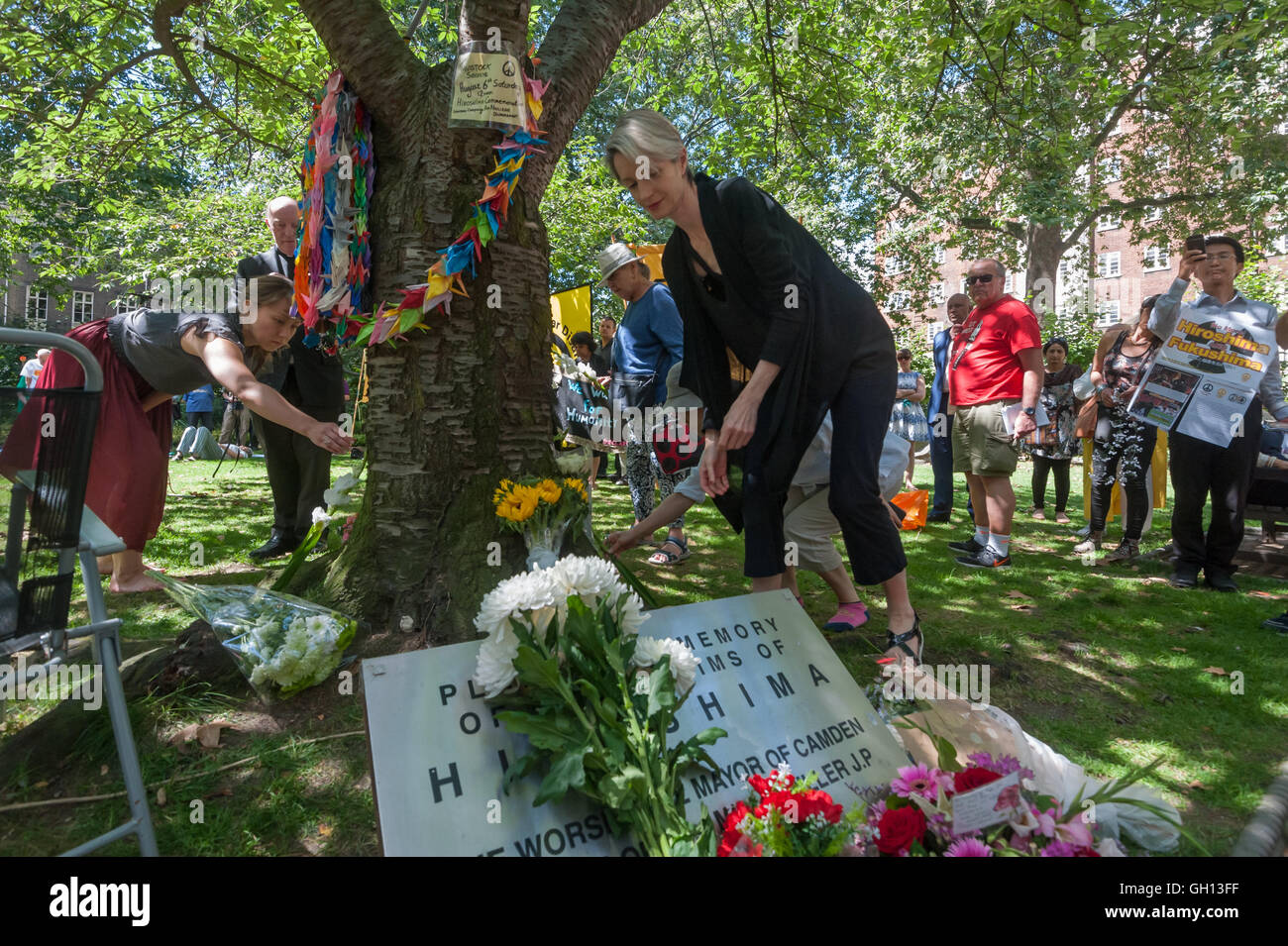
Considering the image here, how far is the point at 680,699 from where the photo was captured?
178 centimetres

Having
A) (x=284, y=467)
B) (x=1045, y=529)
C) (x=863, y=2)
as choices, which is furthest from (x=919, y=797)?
(x=863, y=2)

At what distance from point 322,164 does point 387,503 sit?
52.3 inches

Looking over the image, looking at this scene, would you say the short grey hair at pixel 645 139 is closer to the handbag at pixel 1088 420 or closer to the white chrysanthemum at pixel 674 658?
the white chrysanthemum at pixel 674 658

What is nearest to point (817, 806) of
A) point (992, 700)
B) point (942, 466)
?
point (992, 700)

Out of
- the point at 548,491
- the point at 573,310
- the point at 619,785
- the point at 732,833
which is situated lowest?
→ the point at 732,833

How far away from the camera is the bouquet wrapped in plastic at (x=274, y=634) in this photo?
92.8 inches

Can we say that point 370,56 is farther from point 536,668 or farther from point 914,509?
point 914,509

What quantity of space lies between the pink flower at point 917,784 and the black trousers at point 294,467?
3.86 meters

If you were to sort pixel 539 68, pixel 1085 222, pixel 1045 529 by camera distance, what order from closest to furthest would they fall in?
pixel 539 68 < pixel 1045 529 < pixel 1085 222

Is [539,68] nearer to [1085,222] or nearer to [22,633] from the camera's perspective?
[22,633]

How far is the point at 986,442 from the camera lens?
5.04 metres

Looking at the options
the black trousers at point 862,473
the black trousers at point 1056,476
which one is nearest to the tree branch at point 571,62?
the black trousers at point 862,473

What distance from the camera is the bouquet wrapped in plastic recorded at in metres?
2.36

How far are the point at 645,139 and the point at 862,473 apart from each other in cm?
Result: 136
